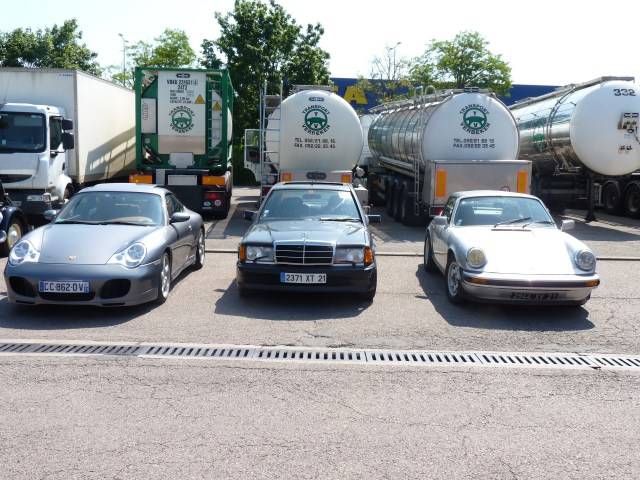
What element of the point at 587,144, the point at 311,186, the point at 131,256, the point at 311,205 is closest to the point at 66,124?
the point at 311,186

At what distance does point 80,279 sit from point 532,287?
192 inches

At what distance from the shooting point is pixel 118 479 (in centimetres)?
394

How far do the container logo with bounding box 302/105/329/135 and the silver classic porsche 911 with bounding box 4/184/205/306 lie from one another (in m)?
7.81

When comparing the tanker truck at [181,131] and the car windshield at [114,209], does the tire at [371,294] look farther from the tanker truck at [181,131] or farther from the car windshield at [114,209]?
the tanker truck at [181,131]

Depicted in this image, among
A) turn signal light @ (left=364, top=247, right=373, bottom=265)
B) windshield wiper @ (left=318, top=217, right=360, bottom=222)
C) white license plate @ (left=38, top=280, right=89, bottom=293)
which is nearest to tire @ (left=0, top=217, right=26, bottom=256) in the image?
white license plate @ (left=38, top=280, right=89, bottom=293)

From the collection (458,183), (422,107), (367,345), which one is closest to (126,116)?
(422,107)

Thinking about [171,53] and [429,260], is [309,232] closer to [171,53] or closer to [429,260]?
[429,260]

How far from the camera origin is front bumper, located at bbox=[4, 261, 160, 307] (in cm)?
761

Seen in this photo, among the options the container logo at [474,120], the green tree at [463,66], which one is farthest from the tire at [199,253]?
the green tree at [463,66]

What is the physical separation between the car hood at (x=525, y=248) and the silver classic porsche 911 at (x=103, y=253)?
3641 millimetres

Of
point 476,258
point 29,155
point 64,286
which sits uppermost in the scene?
point 29,155

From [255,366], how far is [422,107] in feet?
41.7

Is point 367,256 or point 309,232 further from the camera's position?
point 309,232

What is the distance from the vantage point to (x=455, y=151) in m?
16.5
